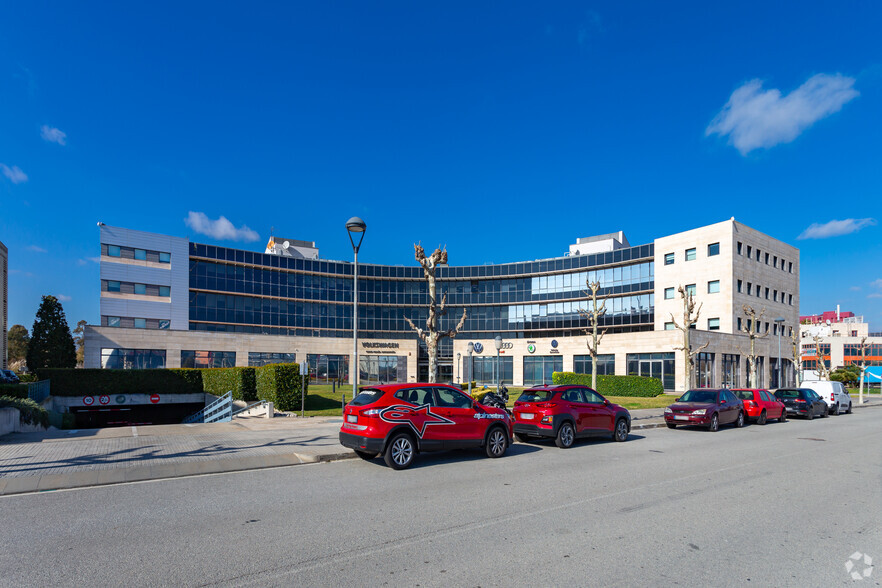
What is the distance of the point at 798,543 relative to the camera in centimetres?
610

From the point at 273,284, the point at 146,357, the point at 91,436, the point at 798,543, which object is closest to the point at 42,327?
the point at 146,357

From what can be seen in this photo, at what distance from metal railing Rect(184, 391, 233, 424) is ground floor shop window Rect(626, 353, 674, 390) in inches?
1381

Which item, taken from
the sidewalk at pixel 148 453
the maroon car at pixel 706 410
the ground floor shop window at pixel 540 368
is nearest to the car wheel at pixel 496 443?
the sidewalk at pixel 148 453

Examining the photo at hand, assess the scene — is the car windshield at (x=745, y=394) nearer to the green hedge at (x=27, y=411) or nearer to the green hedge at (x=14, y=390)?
the green hedge at (x=27, y=411)

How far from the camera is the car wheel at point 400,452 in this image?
10.3m

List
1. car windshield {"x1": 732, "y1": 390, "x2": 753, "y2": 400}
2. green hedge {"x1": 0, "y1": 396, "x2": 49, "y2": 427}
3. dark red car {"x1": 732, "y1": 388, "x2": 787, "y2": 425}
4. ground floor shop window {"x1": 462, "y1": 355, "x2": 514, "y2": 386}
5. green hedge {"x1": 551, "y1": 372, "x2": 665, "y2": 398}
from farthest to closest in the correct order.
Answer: ground floor shop window {"x1": 462, "y1": 355, "x2": 514, "y2": 386}, green hedge {"x1": 551, "y1": 372, "x2": 665, "y2": 398}, car windshield {"x1": 732, "y1": 390, "x2": 753, "y2": 400}, dark red car {"x1": 732, "y1": 388, "x2": 787, "y2": 425}, green hedge {"x1": 0, "y1": 396, "x2": 49, "y2": 427}

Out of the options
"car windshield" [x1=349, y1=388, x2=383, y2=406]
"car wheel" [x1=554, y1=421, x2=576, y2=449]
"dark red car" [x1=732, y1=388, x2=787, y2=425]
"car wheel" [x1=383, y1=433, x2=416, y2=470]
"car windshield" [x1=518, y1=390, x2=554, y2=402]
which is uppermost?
"car windshield" [x1=349, y1=388, x2=383, y2=406]

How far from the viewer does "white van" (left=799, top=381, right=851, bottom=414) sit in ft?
94.1

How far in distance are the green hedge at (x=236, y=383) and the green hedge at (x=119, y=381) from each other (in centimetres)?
228

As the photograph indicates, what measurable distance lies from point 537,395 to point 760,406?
43.2 ft

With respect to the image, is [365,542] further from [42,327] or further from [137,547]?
[42,327]

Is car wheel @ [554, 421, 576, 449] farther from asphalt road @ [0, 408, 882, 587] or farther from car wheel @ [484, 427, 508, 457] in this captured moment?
asphalt road @ [0, 408, 882, 587]

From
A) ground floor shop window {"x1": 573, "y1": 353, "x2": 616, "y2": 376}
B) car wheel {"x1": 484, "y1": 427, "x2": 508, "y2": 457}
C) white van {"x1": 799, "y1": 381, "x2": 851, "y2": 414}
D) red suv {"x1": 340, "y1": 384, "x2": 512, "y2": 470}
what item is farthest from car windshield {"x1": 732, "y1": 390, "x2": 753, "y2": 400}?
ground floor shop window {"x1": 573, "y1": 353, "x2": 616, "y2": 376}

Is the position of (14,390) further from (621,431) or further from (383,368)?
(383,368)
